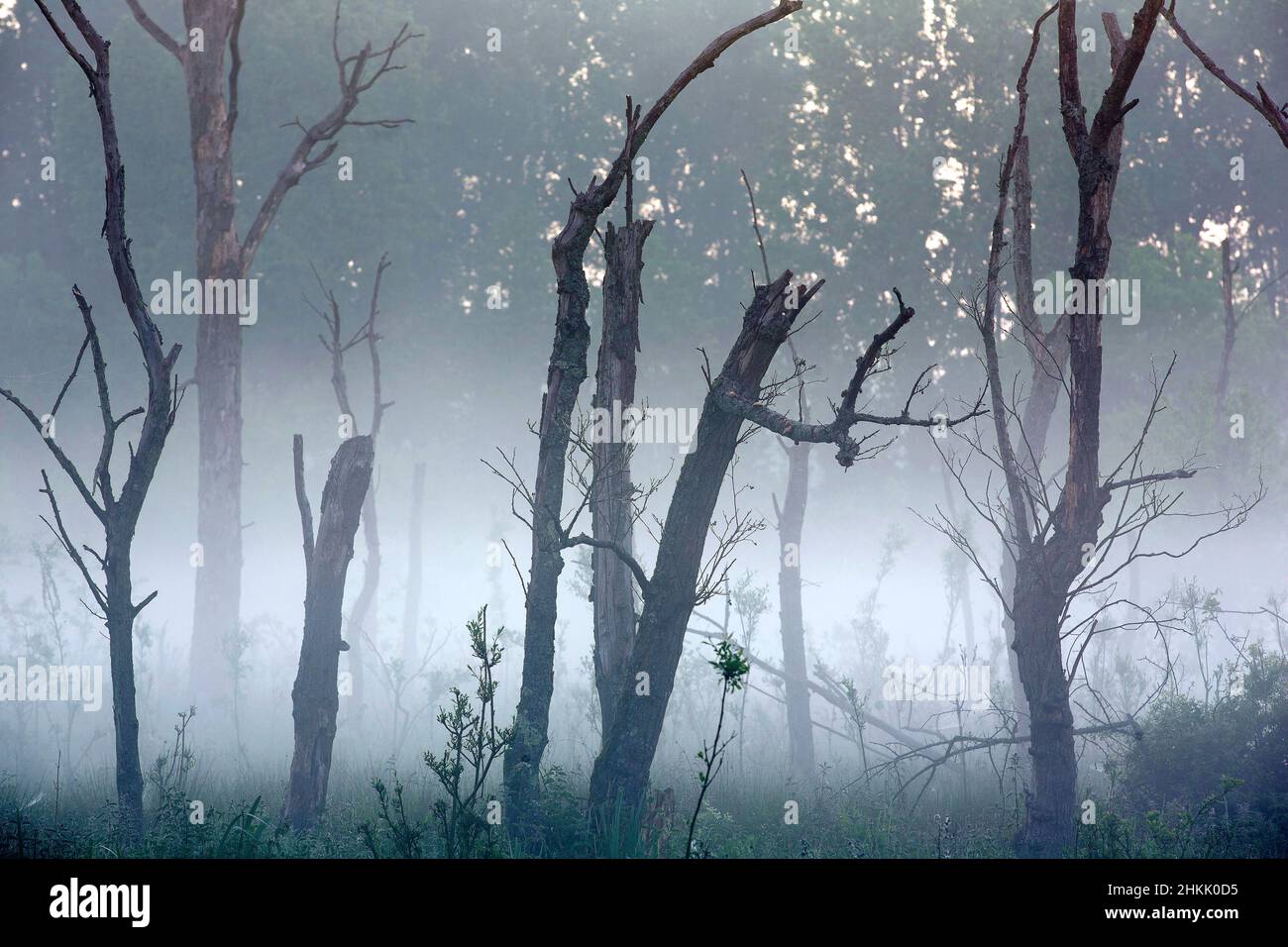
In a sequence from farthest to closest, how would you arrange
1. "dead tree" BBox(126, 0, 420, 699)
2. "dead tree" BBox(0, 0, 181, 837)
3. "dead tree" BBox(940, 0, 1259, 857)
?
"dead tree" BBox(126, 0, 420, 699), "dead tree" BBox(940, 0, 1259, 857), "dead tree" BBox(0, 0, 181, 837)

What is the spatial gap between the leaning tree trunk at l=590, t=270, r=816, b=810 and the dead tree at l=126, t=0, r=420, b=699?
35.3ft

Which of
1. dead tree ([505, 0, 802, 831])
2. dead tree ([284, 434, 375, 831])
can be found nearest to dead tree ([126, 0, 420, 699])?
dead tree ([284, 434, 375, 831])

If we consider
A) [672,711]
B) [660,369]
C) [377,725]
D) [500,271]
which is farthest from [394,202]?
[672,711]

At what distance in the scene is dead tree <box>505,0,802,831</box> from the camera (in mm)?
6828

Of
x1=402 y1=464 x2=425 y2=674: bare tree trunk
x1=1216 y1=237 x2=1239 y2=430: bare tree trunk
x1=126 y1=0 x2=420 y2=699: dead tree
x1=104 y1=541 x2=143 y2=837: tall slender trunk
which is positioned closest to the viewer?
x1=104 y1=541 x2=143 y2=837: tall slender trunk


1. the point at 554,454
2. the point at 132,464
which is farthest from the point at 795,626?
the point at 132,464

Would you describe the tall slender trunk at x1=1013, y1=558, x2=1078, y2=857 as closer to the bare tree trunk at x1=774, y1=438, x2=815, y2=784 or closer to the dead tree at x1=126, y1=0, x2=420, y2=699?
the bare tree trunk at x1=774, y1=438, x2=815, y2=784

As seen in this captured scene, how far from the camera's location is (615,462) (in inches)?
334

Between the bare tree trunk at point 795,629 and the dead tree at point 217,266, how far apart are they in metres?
8.86

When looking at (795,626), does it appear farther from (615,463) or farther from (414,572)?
(414,572)

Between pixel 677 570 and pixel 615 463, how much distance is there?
1603 mm
